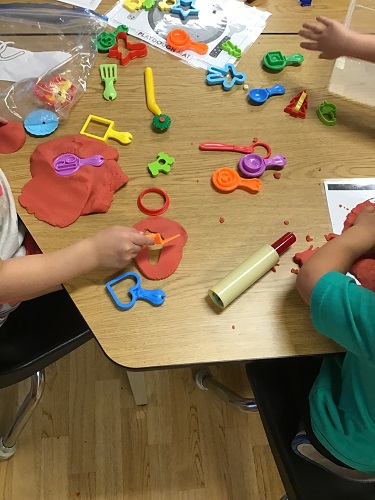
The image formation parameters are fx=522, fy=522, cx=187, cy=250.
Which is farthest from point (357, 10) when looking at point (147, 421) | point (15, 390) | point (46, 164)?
point (15, 390)

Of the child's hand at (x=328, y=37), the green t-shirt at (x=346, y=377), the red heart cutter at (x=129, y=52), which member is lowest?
the green t-shirt at (x=346, y=377)

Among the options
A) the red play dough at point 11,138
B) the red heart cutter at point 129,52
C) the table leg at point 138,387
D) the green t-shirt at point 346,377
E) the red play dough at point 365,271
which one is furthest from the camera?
the table leg at point 138,387

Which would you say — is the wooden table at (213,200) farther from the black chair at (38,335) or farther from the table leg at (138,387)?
the table leg at (138,387)

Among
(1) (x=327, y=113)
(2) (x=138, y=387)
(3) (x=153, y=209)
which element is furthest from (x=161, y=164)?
(2) (x=138, y=387)

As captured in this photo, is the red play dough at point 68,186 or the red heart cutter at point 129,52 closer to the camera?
the red play dough at point 68,186

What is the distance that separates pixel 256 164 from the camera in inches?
32.6

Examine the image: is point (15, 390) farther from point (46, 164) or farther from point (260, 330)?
point (260, 330)

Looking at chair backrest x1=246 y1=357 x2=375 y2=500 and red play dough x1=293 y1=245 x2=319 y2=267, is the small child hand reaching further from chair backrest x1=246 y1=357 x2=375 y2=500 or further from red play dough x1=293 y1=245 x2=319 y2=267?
chair backrest x1=246 y1=357 x2=375 y2=500

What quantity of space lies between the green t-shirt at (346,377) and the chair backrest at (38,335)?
40 cm

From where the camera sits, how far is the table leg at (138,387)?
Result: 1.20 metres

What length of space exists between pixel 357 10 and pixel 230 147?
411mm

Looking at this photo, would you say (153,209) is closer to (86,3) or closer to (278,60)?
(278,60)

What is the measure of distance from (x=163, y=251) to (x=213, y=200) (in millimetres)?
118

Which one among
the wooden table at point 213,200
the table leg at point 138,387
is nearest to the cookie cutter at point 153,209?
the wooden table at point 213,200
